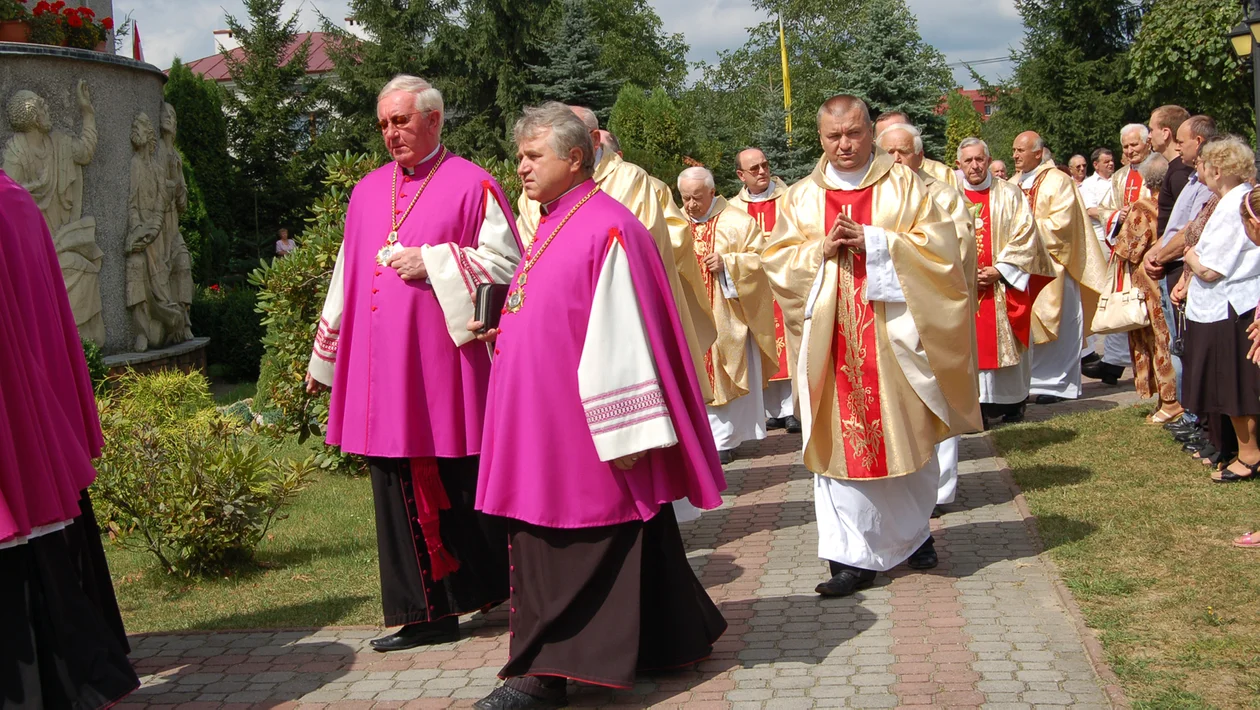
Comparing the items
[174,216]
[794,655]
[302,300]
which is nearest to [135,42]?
[174,216]

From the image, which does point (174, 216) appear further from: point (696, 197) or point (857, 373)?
point (857, 373)

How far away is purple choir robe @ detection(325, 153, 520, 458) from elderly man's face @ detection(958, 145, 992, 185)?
5.57m

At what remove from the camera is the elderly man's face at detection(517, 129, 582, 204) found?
451cm

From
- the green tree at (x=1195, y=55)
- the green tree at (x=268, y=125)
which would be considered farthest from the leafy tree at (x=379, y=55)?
the green tree at (x=1195, y=55)

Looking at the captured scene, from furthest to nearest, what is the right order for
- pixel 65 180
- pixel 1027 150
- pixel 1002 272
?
pixel 65 180 < pixel 1027 150 < pixel 1002 272

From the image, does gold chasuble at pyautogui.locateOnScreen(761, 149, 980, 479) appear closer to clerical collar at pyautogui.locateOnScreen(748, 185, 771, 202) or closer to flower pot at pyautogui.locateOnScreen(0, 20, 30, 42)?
clerical collar at pyautogui.locateOnScreen(748, 185, 771, 202)

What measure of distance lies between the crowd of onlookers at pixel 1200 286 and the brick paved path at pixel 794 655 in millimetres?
1415

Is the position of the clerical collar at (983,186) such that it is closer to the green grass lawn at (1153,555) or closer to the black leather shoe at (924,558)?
the green grass lawn at (1153,555)

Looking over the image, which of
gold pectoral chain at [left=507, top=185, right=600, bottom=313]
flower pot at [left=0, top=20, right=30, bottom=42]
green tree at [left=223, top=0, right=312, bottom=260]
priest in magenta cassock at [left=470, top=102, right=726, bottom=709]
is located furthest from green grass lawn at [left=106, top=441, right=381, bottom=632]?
green tree at [left=223, top=0, right=312, bottom=260]

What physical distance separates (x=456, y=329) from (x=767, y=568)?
217 centimetres

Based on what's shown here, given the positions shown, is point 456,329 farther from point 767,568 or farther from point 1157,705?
point 1157,705

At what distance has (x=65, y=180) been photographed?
1204 centimetres

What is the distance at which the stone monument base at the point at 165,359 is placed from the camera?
41.4ft

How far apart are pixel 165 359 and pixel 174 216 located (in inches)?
65.2
